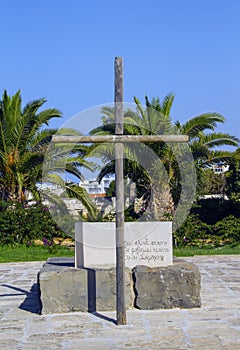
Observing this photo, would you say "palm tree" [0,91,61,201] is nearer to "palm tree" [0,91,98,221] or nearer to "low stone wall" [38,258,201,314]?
"palm tree" [0,91,98,221]

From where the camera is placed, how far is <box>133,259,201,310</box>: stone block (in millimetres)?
6723

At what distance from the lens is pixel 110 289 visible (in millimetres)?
6668

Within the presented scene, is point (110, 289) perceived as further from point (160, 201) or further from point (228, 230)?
point (228, 230)

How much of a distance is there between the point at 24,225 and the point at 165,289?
7.89 m

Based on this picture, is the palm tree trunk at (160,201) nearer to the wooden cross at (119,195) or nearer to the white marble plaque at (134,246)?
the white marble plaque at (134,246)

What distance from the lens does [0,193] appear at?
15.1m

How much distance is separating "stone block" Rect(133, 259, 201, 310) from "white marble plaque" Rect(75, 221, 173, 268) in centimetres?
28

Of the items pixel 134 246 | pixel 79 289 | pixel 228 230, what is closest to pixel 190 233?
pixel 228 230

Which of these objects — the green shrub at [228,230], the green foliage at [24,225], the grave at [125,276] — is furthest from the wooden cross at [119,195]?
the green shrub at [228,230]

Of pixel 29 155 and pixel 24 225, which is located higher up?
pixel 29 155

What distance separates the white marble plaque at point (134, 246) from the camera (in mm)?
6973

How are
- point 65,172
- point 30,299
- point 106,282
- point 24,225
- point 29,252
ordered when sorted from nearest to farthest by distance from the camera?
point 106,282, point 30,299, point 29,252, point 24,225, point 65,172

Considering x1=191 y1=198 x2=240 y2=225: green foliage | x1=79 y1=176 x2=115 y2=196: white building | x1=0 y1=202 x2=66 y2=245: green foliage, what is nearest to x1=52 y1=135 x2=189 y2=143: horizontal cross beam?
x1=0 y1=202 x2=66 y2=245: green foliage

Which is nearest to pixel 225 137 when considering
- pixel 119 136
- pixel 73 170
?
pixel 73 170
